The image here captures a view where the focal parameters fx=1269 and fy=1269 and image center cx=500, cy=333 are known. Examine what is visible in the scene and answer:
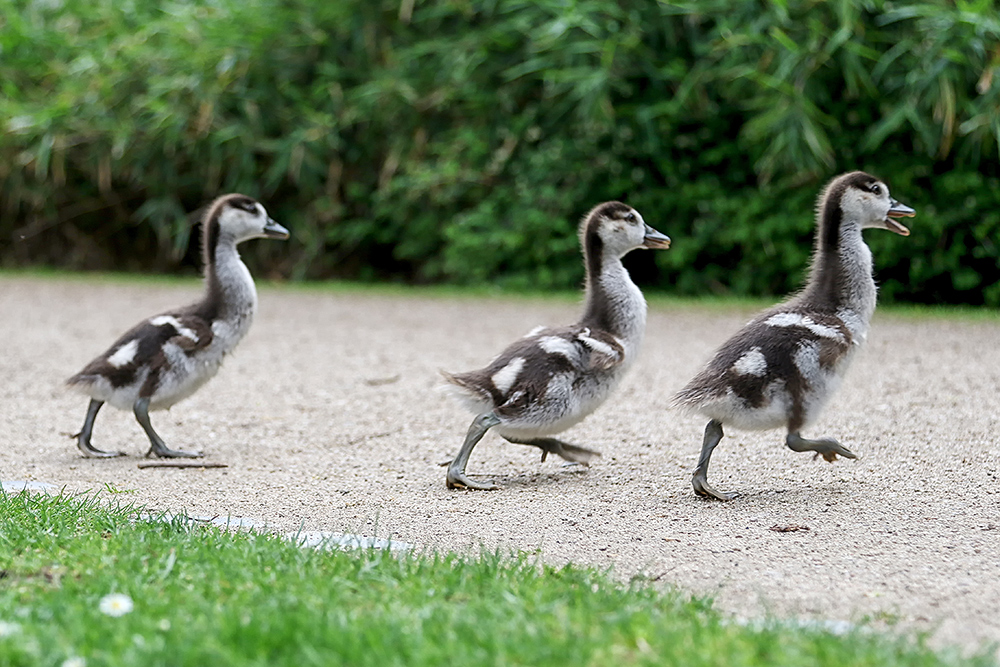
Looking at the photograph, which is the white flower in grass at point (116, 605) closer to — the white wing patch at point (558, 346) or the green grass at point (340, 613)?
the green grass at point (340, 613)

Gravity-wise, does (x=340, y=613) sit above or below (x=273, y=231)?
below

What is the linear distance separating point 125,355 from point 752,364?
3186mm

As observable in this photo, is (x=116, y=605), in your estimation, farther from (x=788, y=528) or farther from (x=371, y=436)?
(x=371, y=436)

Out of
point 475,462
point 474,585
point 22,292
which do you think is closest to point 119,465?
point 475,462

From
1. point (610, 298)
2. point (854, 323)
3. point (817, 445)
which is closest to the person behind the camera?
point (817, 445)

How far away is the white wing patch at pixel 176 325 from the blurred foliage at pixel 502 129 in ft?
22.2

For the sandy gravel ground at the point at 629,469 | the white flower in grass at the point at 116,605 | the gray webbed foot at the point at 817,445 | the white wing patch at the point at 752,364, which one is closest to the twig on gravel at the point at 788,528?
the sandy gravel ground at the point at 629,469

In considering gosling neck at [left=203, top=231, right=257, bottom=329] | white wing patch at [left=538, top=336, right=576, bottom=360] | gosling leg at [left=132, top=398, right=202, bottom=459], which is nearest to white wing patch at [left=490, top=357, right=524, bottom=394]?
white wing patch at [left=538, top=336, right=576, bottom=360]

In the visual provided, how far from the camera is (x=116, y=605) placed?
11.4 feet

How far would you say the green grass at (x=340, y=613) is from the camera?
10.1 ft

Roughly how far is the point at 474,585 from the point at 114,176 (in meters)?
14.9

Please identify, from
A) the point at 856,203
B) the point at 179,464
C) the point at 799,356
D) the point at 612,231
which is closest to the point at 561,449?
the point at 612,231

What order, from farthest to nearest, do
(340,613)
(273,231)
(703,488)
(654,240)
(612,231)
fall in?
(273,231) → (654,240) → (612,231) → (703,488) → (340,613)

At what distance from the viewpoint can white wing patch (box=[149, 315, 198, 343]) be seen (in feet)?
21.2
